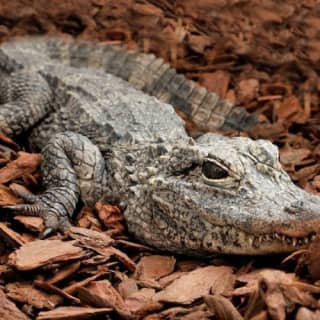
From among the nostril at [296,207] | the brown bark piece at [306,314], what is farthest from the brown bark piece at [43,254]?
the brown bark piece at [306,314]

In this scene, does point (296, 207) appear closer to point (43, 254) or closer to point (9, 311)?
point (43, 254)

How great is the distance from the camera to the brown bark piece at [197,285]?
9.70ft

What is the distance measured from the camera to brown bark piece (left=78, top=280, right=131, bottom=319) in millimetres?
2885

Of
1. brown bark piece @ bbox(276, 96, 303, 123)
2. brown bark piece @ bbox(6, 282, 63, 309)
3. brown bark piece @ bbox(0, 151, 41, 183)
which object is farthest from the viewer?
brown bark piece @ bbox(276, 96, 303, 123)

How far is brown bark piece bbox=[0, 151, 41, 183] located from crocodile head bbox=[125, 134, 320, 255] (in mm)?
772

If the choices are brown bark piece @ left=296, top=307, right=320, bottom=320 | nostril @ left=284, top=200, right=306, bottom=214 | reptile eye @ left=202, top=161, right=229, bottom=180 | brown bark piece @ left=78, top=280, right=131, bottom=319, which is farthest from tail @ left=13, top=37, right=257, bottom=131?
brown bark piece @ left=296, top=307, right=320, bottom=320

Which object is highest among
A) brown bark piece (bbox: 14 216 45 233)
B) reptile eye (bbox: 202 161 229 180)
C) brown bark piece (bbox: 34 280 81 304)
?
reptile eye (bbox: 202 161 229 180)

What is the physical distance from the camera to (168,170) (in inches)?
142

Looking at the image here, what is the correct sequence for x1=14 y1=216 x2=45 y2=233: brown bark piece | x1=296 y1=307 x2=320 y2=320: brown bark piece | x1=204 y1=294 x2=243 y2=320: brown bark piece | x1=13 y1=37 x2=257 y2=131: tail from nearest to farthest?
1. x1=296 y1=307 x2=320 y2=320: brown bark piece
2. x1=204 y1=294 x2=243 y2=320: brown bark piece
3. x1=14 y1=216 x2=45 y2=233: brown bark piece
4. x1=13 y1=37 x2=257 y2=131: tail

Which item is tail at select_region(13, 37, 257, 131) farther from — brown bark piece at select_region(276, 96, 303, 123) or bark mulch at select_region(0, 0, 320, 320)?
brown bark piece at select_region(276, 96, 303, 123)

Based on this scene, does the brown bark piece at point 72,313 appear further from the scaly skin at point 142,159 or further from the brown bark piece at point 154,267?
the scaly skin at point 142,159

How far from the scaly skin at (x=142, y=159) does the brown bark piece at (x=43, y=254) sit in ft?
1.17

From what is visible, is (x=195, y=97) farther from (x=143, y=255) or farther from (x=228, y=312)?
(x=228, y=312)

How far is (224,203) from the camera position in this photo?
3.30 metres
